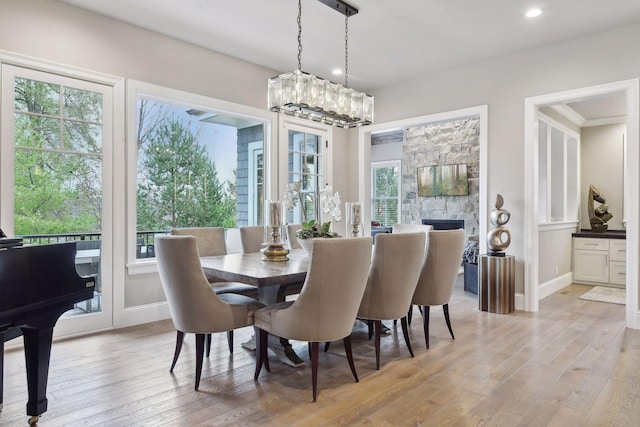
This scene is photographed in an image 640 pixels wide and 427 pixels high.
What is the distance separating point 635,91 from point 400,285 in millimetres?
3192

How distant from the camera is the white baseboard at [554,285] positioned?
526 centimetres

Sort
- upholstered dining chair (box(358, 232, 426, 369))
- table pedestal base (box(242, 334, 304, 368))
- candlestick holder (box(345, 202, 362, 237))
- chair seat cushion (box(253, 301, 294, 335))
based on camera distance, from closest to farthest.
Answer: chair seat cushion (box(253, 301, 294, 335))
upholstered dining chair (box(358, 232, 426, 369))
table pedestal base (box(242, 334, 304, 368))
candlestick holder (box(345, 202, 362, 237))

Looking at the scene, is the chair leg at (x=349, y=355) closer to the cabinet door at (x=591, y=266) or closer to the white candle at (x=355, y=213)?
the white candle at (x=355, y=213)

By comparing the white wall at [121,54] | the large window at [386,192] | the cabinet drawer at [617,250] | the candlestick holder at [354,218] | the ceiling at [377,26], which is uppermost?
the ceiling at [377,26]

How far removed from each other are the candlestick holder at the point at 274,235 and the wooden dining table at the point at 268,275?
0.29 ft

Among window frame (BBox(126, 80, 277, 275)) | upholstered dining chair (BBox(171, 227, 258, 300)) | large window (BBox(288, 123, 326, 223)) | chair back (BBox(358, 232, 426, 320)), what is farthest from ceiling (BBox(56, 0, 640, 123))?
chair back (BBox(358, 232, 426, 320))

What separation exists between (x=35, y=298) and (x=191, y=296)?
Result: 0.80 metres

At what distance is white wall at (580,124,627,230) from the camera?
21.1ft

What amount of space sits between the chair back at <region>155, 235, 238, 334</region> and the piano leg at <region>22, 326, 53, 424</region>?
69 centimetres

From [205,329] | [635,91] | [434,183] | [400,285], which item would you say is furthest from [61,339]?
[434,183]

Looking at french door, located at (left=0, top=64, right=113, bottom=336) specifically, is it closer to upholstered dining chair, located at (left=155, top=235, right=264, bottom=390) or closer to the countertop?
upholstered dining chair, located at (left=155, top=235, right=264, bottom=390)

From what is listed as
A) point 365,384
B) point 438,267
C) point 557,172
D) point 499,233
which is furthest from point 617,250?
point 365,384

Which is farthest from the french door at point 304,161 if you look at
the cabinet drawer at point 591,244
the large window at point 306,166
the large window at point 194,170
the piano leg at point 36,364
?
the cabinet drawer at point 591,244

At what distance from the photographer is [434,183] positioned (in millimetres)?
8016
